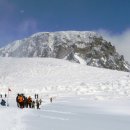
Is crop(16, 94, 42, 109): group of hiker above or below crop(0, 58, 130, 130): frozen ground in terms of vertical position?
below

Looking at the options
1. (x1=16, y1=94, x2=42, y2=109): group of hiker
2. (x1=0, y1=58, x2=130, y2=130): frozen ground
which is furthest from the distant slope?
(x1=16, y1=94, x2=42, y2=109): group of hiker

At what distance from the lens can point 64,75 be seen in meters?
60.6

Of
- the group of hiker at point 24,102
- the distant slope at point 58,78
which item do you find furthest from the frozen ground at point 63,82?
the group of hiker at point 24,102

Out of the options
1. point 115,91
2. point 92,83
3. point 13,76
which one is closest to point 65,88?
point 92,83

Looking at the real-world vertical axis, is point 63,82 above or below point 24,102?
above

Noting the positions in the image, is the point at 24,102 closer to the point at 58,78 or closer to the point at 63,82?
the point at 63,82

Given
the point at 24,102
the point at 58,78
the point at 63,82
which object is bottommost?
the point at 24,102

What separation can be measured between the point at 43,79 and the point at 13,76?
6818 millimetres

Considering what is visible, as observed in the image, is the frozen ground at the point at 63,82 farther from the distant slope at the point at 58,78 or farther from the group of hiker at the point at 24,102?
the group of hiker at the point at 24,102

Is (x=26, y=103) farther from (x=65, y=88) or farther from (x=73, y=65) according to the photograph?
(x=73, y=65)

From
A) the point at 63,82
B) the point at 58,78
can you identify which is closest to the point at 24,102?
the point at 63,82

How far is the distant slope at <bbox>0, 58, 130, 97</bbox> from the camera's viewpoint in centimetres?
4606

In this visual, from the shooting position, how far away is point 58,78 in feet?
190

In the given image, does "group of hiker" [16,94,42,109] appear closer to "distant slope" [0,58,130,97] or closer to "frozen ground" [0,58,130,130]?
"frozen ground" [0,58,130,130]
